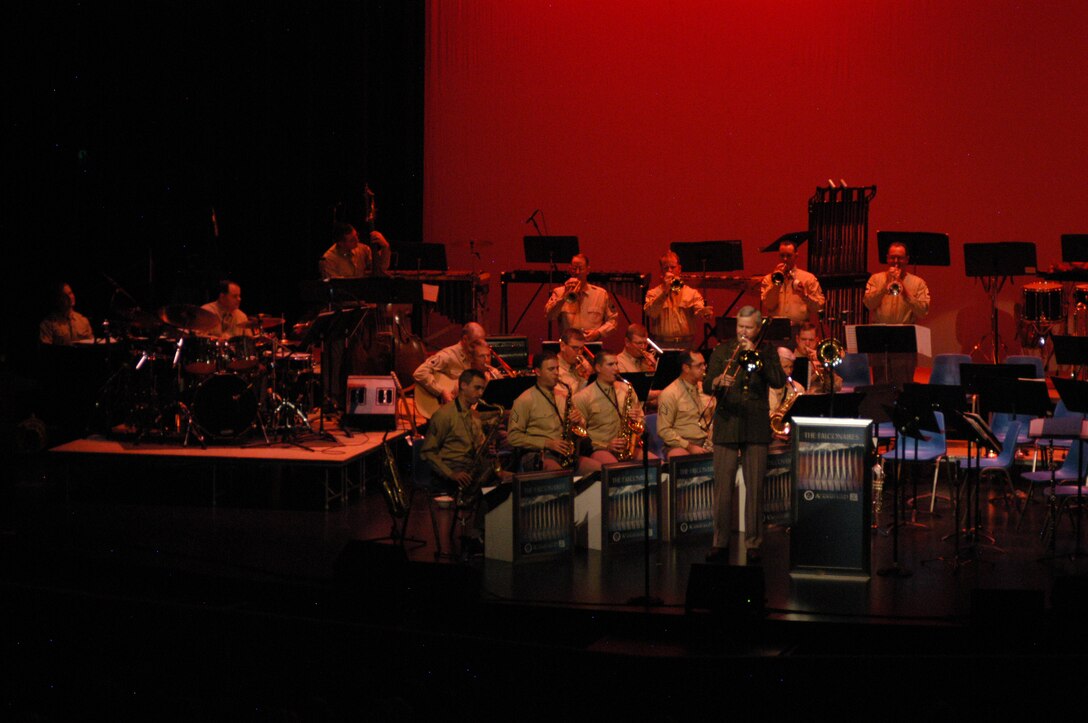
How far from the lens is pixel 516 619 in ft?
25.3

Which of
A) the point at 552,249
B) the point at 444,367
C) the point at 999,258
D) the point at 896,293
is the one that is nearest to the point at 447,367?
the point at 444,367

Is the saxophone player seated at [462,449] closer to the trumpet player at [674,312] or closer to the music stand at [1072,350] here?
the music stand at [1072,350]

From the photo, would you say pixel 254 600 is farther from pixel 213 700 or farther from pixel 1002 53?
pixel 1002 53

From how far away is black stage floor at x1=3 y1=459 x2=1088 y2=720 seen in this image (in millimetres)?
5680

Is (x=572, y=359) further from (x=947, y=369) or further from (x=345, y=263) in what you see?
(x=947, y=369)

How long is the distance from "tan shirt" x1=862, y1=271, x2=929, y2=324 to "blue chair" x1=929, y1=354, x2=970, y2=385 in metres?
1.64

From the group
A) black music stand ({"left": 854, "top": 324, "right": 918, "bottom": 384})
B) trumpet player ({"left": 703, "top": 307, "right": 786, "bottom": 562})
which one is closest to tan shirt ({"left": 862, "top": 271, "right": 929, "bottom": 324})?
black music stand ({"left": 854, "top": 324, "right": 918, "bottom": 384})

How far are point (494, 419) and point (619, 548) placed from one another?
1535 millimetres

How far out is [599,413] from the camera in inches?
401

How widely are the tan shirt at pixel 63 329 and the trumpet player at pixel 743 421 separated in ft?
25.6

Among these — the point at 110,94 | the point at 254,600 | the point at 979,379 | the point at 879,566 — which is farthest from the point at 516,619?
the point at 110,94

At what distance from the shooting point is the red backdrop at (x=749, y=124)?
1620 centimetres

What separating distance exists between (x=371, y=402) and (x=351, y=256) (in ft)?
8.63

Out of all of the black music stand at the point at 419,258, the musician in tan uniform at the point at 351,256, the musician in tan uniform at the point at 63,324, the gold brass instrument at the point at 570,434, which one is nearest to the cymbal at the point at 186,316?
the musician in tan uniform at the point at 351,256
